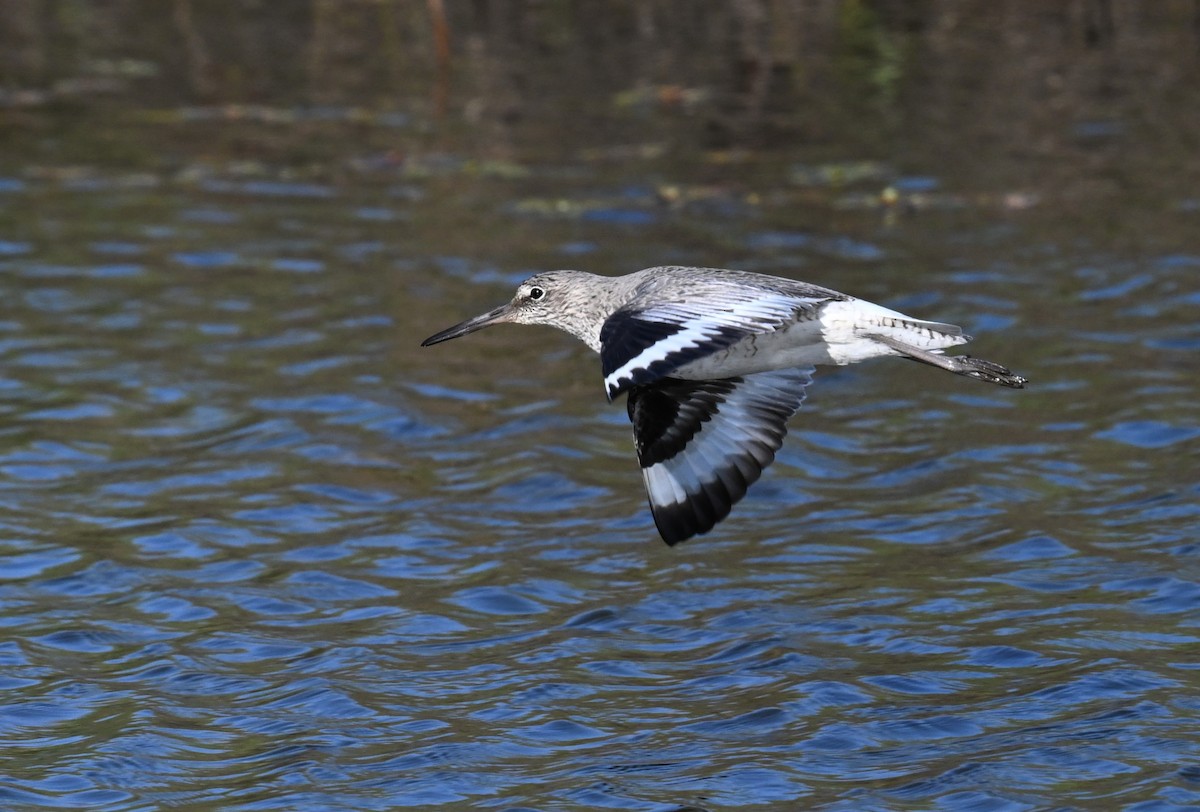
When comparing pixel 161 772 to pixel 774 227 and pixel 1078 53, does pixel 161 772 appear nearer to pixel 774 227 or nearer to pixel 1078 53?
pixel 774 227

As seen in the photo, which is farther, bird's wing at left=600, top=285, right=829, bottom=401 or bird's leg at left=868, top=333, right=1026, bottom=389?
bird's leg at left=868, top=333, right=1026, bottom=389

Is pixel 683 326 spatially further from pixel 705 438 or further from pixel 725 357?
pixel 705 438

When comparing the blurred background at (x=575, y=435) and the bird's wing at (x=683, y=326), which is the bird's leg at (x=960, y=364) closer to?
the bird's wing at (x=683, y=326)

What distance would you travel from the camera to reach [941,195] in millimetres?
16328

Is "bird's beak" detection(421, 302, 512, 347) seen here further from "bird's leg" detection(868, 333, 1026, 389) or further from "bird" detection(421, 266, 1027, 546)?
"bird's leg" detection(868, 333, 1026, 389)

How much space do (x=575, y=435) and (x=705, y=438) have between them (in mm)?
3572

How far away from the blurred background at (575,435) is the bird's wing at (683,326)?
6.16 feet

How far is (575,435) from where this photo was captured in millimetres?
12227

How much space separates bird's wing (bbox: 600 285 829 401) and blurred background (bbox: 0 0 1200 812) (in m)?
1.88

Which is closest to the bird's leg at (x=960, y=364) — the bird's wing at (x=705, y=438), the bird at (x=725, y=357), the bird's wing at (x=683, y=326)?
the bird at (x=725, y=357)

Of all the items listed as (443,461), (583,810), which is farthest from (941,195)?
(583,810)

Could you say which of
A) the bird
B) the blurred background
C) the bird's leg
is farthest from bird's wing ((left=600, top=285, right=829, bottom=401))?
the blurred background

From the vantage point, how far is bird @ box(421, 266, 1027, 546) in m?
7.91

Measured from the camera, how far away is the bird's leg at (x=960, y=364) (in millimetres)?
8414
